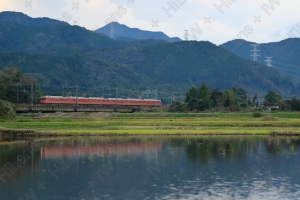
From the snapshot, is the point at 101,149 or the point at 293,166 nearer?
the point at 293,166

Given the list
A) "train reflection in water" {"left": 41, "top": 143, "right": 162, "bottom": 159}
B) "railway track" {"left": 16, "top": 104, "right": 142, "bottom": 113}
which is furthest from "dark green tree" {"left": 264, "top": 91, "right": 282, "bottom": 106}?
"train reflection in water" {"left": 41, "top": 143, "right": 162, "bottom": 159}

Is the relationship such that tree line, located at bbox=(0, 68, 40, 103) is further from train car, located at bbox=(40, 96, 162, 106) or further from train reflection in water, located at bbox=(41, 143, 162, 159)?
train reflection in water, located at bbox=(41, 143, 162, 159)

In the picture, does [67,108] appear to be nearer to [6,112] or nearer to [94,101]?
[94,101]

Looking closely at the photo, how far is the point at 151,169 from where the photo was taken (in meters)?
28.6

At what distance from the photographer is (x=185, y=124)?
6044cm

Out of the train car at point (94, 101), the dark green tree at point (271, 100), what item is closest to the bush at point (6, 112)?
the train car at point (94, 101)

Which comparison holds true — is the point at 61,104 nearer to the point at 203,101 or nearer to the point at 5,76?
the point at 5,76

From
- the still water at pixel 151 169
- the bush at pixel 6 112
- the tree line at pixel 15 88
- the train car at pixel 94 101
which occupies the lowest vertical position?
the still water at pixel 151 169

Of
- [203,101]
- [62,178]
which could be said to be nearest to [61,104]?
[203,101]

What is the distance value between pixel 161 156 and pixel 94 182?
400 inches

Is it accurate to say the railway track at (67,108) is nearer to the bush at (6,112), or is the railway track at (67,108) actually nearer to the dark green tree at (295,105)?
the bush at (6,112)

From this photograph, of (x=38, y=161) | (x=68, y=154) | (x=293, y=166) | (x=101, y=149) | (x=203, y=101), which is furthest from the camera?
(x=203, y=101)

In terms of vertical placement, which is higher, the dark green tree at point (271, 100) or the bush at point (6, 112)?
the dark green tree at point (271, 100)

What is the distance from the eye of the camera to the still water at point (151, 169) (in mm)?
22344
